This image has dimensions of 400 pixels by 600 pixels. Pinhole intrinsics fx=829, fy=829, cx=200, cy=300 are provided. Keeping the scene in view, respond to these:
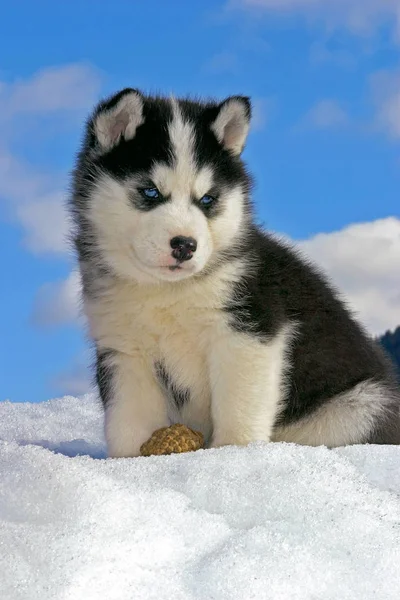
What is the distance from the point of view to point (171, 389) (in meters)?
4.74

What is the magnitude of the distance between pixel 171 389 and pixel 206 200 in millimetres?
1106

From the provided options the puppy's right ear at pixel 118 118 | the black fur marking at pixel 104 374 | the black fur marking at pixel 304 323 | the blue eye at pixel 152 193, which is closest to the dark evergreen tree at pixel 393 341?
the black fur marking at pixel 304 323

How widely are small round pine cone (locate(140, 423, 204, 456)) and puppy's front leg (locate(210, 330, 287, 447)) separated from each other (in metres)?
0.15

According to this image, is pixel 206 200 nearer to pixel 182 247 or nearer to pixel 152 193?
pixel 152 193

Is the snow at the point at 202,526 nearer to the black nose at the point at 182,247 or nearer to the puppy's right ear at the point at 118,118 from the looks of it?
the black nose at the point at 182,247

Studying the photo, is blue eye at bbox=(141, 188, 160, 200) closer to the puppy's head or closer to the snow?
the puppy's head

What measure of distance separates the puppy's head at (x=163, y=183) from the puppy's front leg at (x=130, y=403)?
0.56 m

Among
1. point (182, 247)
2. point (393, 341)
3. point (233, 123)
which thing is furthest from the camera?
point (393, 341)

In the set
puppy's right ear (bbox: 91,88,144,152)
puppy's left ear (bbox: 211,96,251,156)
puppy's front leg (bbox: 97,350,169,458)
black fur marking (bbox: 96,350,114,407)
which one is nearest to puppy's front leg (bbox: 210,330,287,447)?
puppy's front leg (bbox: 97,350,169,458)

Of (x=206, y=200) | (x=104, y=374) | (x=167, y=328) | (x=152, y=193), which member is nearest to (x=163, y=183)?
(x=152, y=193)

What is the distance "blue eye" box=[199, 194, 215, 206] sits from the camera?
439cm

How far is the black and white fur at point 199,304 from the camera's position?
4344 millimetres

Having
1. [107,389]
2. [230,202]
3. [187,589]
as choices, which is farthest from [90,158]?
[187,589]

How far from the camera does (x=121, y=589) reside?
106 inches
